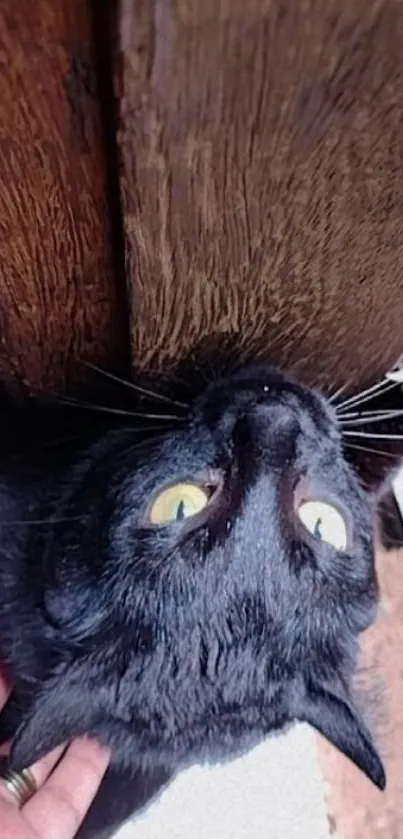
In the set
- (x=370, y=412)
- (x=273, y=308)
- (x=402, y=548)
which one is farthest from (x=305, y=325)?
(x=402, y=548)

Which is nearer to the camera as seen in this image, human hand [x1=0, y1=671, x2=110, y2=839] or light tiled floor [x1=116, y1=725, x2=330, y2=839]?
human hand [x1=0, y1=671, x2=110, y2=839]

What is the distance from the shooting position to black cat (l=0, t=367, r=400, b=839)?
721 millimetres

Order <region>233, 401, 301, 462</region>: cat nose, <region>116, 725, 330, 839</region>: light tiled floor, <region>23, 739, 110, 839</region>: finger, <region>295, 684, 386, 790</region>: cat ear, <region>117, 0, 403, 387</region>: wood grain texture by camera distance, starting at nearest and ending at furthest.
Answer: <region>117, 0, 403, 387</region>: wood grain texture → <region>233, 401, 301, 462</region>: cat nose → <region>295, 684, 386, 790</region>: cat ear → <region>23, 739, 110, 839</region>: finger → <region>116, 725, 330, 839</region>: light tiled floor

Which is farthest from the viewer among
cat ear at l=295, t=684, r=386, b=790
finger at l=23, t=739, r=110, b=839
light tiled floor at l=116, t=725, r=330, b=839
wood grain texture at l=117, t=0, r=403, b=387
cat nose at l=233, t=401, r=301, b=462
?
light tiled floor at l=116, t=725, r=330, b=839

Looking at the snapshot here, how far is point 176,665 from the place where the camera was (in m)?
0.75

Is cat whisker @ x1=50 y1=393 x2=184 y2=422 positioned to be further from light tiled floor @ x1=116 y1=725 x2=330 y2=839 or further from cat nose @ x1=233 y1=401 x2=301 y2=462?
light tiled floor @ x1=116 y1=725 x2=330 y2=839

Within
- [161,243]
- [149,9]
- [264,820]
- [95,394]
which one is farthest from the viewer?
[264,820]

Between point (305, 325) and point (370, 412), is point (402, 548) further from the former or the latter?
point (305, 325)

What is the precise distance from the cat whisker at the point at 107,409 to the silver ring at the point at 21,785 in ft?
1.03

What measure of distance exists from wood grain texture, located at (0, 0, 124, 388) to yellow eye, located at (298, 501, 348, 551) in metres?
0.16

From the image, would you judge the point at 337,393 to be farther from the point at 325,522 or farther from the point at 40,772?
the point at 40,772

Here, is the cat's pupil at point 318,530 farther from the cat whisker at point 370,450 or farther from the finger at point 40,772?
the finger at point 40,772

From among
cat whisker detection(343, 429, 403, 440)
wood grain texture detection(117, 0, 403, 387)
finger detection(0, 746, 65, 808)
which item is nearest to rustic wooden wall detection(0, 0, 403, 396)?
wood grain texture detection(117, 0, 403, 387)

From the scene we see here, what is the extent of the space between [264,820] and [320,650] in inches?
17.3
